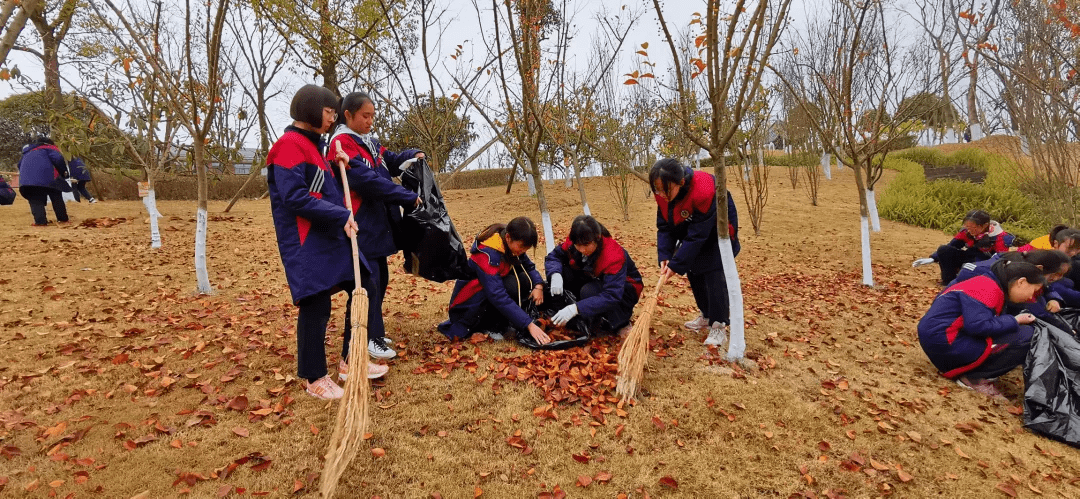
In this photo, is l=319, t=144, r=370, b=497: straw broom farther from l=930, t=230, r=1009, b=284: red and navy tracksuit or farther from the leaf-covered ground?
l=930, t=230, r=1009, b=284: red and navy tracksuit

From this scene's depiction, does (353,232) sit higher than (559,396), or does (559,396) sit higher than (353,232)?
(353,232)

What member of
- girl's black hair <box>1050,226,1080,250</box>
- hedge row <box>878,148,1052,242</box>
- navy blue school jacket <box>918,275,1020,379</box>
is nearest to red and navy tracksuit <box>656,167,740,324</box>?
navy blue school jacket <box>918,275,1020,379</box>

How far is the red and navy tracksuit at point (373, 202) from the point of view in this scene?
9.12 ft

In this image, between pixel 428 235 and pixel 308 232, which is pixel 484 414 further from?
pixel 308 232

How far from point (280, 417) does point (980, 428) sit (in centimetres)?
374

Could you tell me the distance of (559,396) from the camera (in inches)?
109

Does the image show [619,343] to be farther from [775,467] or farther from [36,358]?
[36,358]

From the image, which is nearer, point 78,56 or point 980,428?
point 980,428

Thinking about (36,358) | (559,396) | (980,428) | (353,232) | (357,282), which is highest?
(353,232)

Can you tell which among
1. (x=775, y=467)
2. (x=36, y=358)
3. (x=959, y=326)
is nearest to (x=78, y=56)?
(x=36, y=358)

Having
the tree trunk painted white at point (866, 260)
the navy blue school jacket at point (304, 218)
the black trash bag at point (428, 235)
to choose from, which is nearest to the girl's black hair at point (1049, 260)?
the tree trunk painted white at point (866, 260)

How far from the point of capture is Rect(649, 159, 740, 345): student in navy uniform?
3.27 meters

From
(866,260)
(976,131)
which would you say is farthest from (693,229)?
(976,131)

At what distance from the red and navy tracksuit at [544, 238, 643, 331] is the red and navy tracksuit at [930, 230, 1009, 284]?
167 inches
